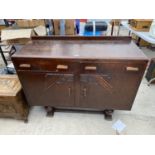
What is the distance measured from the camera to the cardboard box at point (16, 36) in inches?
68.3

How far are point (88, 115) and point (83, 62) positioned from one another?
0.81m

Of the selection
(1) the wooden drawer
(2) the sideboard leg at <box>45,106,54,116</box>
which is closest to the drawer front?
(1) the wooden drawer

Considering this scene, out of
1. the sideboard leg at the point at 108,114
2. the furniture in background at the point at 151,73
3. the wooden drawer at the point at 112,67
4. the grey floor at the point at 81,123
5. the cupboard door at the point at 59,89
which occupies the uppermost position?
the wooden drawer at the point at 112,67

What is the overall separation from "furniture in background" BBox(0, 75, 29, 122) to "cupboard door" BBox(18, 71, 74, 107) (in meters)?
0.09

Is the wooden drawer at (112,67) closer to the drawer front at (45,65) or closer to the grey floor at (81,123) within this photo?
the drawer front at (45,65)

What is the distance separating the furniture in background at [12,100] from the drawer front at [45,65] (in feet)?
1.06

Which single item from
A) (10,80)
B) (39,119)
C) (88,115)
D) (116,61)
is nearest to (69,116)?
(88,115)

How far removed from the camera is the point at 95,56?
41.2 inches

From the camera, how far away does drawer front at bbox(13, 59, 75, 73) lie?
1.07m

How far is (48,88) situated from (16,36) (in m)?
0.99

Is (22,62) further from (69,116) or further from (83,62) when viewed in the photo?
(69,116)

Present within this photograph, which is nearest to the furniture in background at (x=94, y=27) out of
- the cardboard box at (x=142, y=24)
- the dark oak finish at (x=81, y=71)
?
the cardboard box at (x=142, y=24)

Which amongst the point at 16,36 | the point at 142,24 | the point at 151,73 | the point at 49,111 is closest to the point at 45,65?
the point at 49,111

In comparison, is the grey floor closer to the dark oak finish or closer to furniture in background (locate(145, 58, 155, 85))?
the dark oak finish
